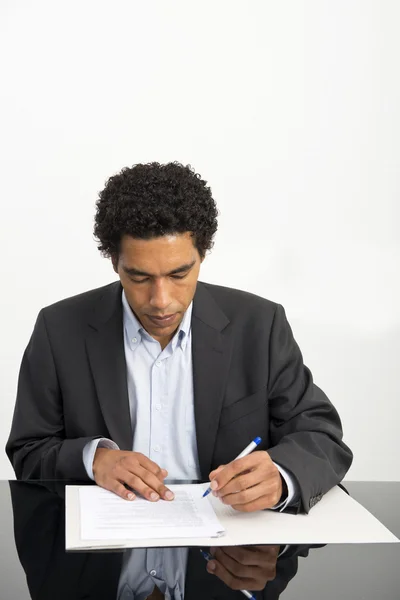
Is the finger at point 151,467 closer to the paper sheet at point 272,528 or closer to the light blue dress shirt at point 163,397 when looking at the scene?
the paper sheet at point 272,528

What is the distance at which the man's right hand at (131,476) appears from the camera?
213cm

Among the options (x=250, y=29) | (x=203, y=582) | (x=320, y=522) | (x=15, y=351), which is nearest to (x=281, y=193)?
(x=250, y=29)

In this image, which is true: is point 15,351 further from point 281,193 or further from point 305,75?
point 305,75

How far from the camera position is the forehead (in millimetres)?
2275

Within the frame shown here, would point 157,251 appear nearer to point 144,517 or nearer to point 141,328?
point 141,328

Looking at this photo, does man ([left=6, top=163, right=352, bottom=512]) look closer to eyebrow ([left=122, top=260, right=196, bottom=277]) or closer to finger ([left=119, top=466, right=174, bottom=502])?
eyebrow ([left=122, top=260, right=196, bottom=277])

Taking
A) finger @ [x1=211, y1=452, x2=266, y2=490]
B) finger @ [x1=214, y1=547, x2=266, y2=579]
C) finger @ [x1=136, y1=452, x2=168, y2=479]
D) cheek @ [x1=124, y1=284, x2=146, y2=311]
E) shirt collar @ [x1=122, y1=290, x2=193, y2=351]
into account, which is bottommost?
finger @ [x1=214, y1=547, x2=266, y2=579]

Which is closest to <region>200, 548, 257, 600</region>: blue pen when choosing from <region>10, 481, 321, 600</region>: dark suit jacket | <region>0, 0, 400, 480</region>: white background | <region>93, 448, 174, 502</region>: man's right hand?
<region>10, 481, 321, 600</region>: dark suit jacket

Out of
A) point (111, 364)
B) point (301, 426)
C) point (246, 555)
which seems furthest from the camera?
point (111, 364)

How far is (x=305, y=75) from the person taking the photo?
193 inches

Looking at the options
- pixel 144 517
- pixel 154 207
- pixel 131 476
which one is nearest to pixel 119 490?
pixel 131 476

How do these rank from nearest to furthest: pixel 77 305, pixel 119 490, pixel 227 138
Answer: pixel 119 490 → pixel 77 305 → pixel 227 138

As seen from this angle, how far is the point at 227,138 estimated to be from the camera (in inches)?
192

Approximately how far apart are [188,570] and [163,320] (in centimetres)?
76
